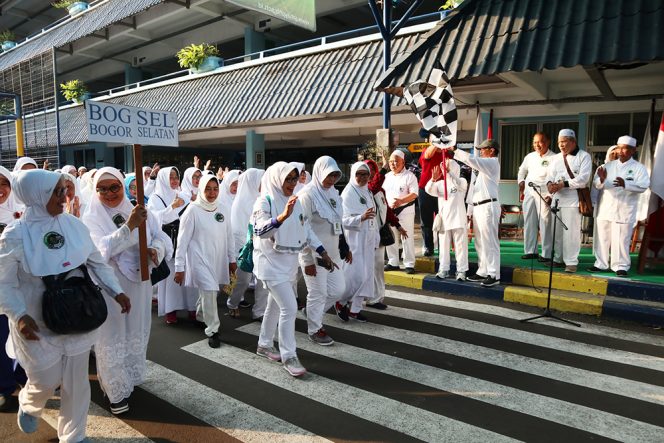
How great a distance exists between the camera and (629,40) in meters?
5.79

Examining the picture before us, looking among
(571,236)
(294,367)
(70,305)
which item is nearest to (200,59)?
(571,236)

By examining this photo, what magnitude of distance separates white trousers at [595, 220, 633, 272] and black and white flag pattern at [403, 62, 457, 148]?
8.64 ft

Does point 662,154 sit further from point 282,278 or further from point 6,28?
point 6,28

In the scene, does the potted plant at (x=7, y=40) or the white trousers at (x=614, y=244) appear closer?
the white trousers at (x=614, y=244)

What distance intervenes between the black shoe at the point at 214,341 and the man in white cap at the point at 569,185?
203 inches

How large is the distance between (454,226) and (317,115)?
24.5ft

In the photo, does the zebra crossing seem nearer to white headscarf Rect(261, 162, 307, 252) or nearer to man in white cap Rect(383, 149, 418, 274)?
white headscarf Rect(261, 162, 307, 252)

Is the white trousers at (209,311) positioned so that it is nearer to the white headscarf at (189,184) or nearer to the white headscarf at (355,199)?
the white headscarf at (355,199)

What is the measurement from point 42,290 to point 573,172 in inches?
268

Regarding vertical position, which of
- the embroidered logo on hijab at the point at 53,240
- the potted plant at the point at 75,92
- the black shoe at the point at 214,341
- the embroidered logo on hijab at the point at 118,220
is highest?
the potted plant at the point at 75,92

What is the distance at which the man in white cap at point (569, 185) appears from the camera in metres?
6.77

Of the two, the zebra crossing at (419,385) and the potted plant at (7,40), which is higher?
the potted plant at (7,40)

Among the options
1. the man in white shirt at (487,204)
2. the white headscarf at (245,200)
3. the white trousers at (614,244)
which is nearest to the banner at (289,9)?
the white headscarf at (245,200)

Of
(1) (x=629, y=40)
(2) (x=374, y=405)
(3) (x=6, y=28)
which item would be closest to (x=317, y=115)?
(1) (x=629, y=40)
